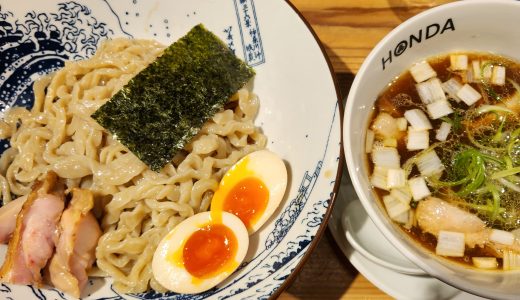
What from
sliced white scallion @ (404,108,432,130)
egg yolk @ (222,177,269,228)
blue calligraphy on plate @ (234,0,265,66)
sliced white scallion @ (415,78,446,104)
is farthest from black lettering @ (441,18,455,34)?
egg yolk @ (222,177,269,228)

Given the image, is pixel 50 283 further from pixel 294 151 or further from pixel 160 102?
pixel 294 151

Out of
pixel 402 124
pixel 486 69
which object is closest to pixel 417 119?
pixel 402 124

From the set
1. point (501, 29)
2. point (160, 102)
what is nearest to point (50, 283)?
point (160, 102)

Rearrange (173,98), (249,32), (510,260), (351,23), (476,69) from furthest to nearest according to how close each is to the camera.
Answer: (351,23) → (249,32) → (173,98) → (476,69) → (510,260)

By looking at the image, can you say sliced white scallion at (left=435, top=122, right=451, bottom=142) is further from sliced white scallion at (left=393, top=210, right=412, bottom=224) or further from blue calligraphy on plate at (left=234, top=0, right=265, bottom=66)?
blue calligraphy on plate at (left=234, top=0, right=265, bottom=66)

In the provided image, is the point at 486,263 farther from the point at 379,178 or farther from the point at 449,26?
the point at 449,26

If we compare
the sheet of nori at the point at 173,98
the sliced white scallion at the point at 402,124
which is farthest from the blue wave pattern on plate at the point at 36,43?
the sliced white scallion at the point at 402,124

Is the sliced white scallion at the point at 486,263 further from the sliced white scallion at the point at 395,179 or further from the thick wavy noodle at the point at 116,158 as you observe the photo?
the thick wavy noodle at the point at 116,158
